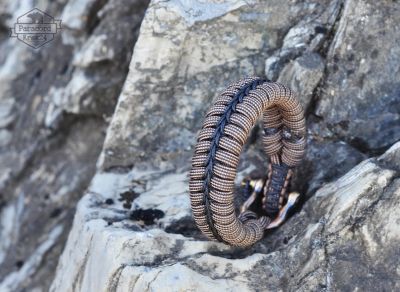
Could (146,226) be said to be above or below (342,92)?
below

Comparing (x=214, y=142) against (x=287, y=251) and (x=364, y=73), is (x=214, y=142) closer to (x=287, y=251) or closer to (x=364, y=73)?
(x=287, y=251)

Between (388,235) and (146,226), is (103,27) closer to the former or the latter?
(146,226)

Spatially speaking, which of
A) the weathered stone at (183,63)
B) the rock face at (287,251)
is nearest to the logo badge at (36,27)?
the weathered stone at (183,63)

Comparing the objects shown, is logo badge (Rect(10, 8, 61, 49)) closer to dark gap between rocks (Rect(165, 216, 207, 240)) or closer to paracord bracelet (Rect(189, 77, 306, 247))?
dark gap between rocks (Rect(165, 216, 207, 240))

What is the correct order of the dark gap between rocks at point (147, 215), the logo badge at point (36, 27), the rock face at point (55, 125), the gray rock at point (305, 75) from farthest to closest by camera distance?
the logo badge at point (36, 27), the rock face at point (55, 125), the gray rock at point (305, 75), the dark gap between rocks at point (147, 215)

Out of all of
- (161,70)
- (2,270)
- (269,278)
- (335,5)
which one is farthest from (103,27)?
(269,278)

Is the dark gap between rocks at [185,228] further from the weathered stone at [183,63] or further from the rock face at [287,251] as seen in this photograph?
the weathered stone at [183,63]

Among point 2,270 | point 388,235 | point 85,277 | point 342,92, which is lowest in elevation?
point 2,270
